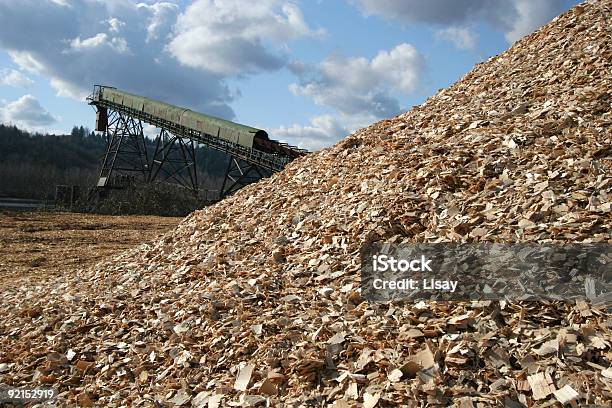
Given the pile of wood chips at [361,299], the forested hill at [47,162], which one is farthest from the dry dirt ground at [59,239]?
the forested hill at [47,162]

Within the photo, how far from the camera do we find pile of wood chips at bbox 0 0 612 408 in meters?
3.84

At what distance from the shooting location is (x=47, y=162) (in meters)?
73.4

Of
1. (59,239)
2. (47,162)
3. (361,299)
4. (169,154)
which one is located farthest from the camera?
(47,162)

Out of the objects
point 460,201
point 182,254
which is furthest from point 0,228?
point 460,201

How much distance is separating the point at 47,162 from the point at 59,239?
65111 millimetres

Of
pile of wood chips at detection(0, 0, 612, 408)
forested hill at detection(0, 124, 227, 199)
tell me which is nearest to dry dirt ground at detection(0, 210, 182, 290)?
pile of wood chips at detection(0, 0, 612, 408)

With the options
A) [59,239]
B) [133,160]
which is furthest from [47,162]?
[59,239]

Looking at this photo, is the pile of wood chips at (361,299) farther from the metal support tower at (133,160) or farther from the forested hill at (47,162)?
the forested hill at (47,162)

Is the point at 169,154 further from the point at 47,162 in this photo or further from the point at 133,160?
the point at 47,162

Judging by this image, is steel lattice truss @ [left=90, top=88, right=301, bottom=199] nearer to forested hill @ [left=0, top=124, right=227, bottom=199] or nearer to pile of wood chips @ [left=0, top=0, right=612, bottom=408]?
pile of wood chips @ [left=0, top=0, right=612, bottom=408]

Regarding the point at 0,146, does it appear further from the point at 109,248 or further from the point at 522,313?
the point at 522,313

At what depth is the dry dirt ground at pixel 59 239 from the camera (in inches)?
475

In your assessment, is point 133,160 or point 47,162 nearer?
point 133,160

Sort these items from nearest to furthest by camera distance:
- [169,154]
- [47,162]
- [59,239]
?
[59,239]
[169,154]
[47,162]
